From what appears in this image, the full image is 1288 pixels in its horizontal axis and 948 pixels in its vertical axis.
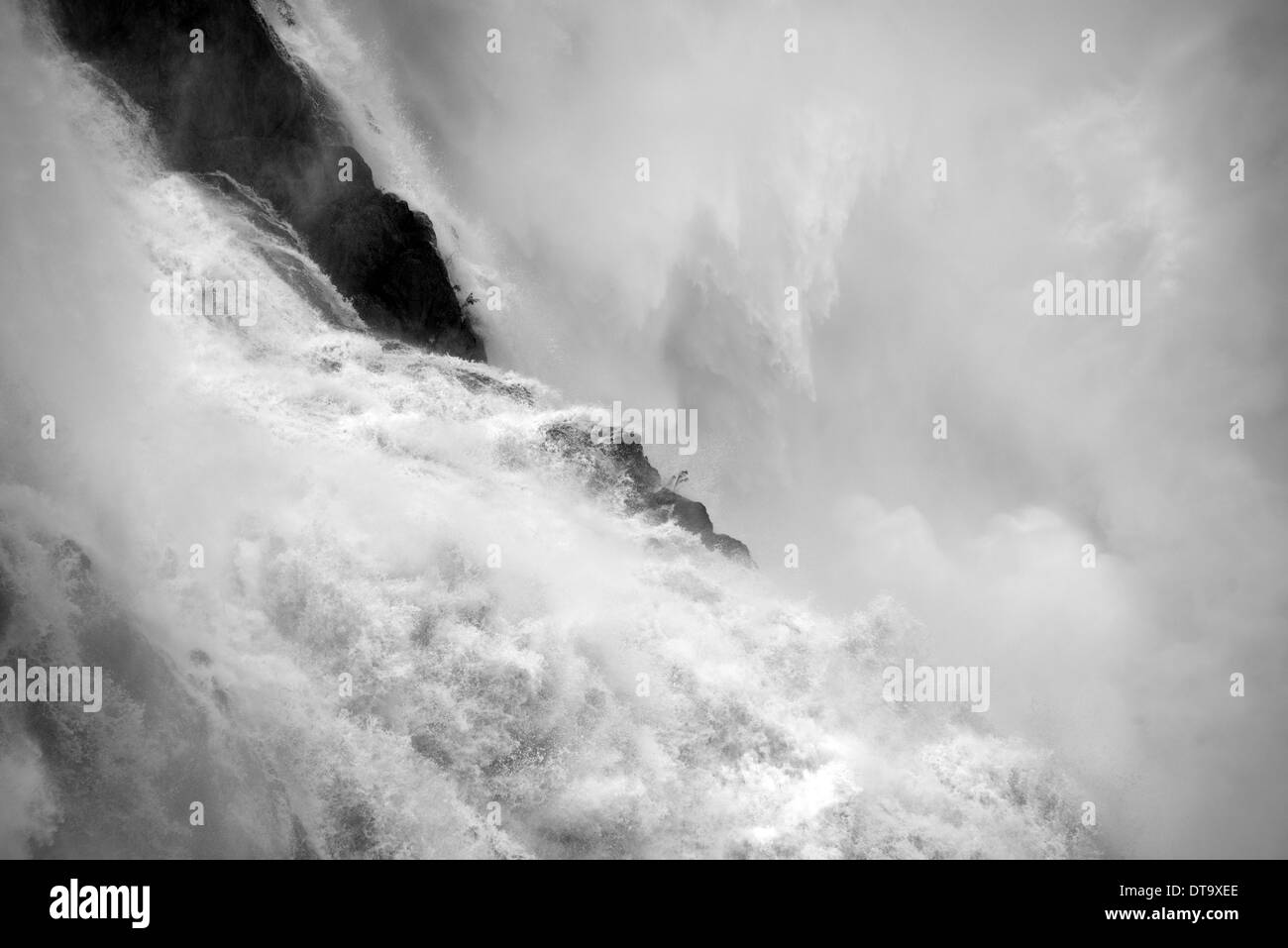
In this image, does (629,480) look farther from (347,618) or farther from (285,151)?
(285,151)

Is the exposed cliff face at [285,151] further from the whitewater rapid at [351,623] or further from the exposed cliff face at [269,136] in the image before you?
the whitewater rapid at [351,623]

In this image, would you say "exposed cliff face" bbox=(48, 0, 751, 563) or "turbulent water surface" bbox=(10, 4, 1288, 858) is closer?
"turbulent water surface" bbox=(10, 4, 1288, 858)

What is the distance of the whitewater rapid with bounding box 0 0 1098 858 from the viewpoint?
1115 centimetres

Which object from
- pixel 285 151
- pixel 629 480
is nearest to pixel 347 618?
pixel 629 480

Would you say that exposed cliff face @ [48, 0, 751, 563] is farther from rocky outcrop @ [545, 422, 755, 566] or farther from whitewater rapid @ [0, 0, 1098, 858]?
whitewater rapid @ [0, 0, 1098, 858]

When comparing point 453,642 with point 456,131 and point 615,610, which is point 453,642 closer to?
point 615,610

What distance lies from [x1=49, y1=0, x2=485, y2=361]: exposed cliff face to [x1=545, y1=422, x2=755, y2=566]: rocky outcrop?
7.24 metres

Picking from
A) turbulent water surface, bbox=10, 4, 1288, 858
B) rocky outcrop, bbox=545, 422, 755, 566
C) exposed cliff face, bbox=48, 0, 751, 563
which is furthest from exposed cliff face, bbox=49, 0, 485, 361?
rocky outcrop, bbox=545, 422, 755, 566

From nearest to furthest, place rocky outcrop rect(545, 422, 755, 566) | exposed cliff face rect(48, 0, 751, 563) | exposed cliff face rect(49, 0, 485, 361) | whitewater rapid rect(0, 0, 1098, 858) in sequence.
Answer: whitewater rapid rect(0, 0, 1098, 858)
rocky outcrop rect(545, 422, 755, 566)
exposed cliff face rect(48, 0, 751, 563)
exposed cliff face rect(49, 0, 485, 361)

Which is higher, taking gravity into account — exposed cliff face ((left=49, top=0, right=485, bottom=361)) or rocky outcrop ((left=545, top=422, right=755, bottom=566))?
exposed cliff face ((left=49, top=0, right=485, bottom=361))

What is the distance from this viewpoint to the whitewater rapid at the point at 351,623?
11.1m

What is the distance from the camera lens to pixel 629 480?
70.7 feet

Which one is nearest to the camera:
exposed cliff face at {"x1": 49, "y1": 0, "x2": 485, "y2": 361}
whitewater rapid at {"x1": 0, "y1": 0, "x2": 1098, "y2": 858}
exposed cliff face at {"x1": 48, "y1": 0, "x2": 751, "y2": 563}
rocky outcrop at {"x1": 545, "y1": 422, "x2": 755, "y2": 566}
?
whitewater rapid at {"x1": 0, "y1": 0, "x2": 1098, "y2": 858}
